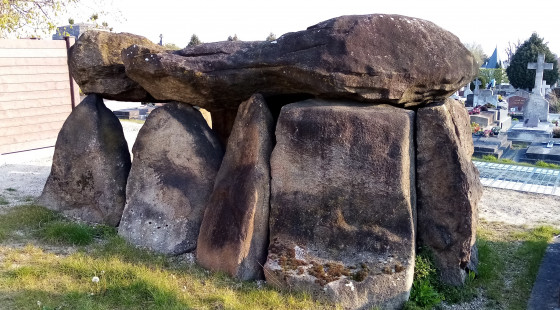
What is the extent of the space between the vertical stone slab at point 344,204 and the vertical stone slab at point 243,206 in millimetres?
160

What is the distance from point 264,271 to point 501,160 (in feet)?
32.6

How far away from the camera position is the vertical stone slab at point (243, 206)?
504 cm

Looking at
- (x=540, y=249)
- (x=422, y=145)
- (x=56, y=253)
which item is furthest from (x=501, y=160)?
(x=56, y=253)

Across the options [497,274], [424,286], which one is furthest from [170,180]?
[497,274]

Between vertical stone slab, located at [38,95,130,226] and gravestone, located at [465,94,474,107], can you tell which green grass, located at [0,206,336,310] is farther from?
gravestone, located at [465,94,474,107]

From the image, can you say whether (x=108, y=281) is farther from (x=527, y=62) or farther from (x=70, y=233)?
(x=527, y=62)

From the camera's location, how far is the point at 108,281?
4637 millimetres

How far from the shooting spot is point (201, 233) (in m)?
5.40

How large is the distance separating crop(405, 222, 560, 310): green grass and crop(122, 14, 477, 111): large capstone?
71.5 inches

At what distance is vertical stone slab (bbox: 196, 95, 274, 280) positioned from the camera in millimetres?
5043

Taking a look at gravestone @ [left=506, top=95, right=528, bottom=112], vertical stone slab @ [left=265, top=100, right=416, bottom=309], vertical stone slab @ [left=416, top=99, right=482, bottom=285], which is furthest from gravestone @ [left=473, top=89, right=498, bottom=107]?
vertical stone slab @ [left=265, top=100, right=416, bottom=309]

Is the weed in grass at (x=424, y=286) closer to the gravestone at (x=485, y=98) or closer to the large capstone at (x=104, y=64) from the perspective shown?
the large capstone at (x=104, y=64)

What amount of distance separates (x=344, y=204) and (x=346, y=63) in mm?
1416

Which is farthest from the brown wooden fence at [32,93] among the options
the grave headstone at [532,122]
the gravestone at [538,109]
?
the gravestone at [538,109]
